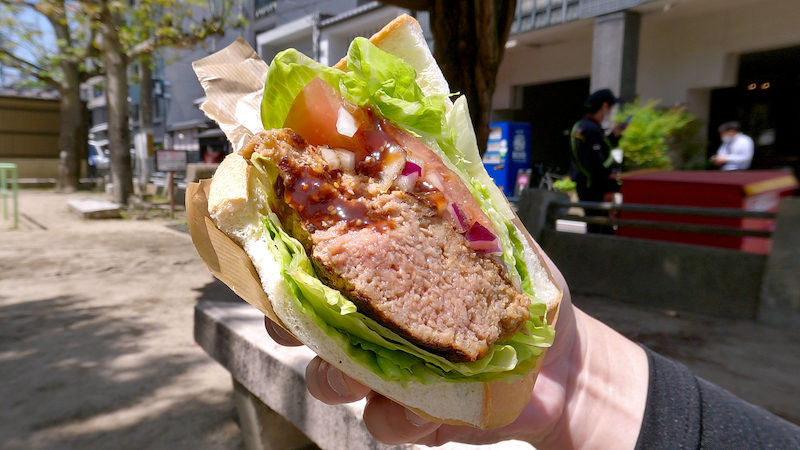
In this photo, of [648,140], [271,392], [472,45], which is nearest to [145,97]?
[648,140]

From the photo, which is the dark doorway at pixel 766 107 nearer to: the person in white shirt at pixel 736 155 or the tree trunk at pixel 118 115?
the person in white shirt at pixel 736 155

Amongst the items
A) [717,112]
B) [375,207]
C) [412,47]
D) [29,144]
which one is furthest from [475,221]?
[29,144]

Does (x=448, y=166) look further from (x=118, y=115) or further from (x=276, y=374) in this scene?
(x=118, y=115)

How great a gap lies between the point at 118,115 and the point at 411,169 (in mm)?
13031

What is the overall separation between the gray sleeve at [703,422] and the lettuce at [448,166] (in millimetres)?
373

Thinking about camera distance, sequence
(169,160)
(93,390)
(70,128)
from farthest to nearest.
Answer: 1. (70,128)
2. (169,160)
3. (93,390)

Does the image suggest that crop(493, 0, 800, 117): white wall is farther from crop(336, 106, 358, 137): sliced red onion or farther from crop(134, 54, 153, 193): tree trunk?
crop(134, 54, 153, 193): tree trunk

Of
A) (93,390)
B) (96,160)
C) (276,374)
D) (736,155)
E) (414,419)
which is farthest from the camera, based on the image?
(96,160)

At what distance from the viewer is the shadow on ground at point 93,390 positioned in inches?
111

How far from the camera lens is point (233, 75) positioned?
160 cm

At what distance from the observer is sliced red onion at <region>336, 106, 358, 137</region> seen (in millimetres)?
1365

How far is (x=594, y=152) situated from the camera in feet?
20.0

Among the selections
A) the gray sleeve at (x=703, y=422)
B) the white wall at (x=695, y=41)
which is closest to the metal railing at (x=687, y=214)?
the gray sleeve at (x=703, y=422)

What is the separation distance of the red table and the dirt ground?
89 centimetres
